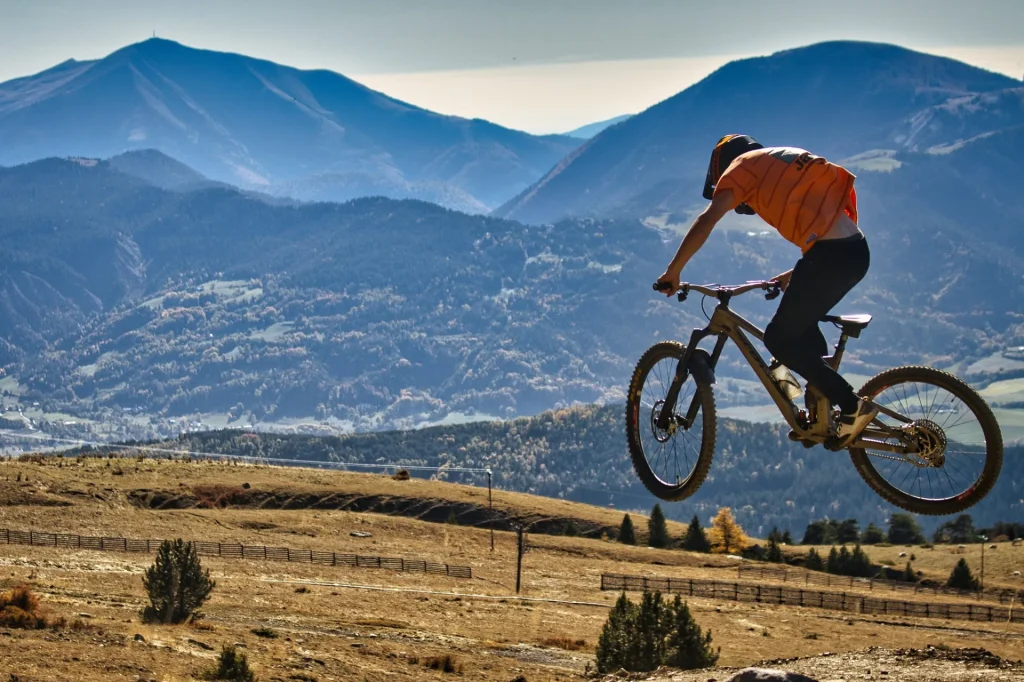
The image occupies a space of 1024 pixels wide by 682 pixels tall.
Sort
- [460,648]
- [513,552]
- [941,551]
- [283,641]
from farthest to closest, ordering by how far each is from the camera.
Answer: [941,551], [513,552], [460,648], [283,641]

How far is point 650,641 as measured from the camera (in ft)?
187

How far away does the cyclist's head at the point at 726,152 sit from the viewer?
51.8 feet

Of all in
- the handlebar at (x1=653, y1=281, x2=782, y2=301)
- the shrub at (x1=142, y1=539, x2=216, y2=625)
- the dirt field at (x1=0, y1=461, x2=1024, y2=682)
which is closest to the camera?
the handlebar at (x1=653, y1=281, x2=782, y2=301)

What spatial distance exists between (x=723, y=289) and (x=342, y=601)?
71.8m

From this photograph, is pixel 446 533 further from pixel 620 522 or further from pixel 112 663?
pixel 112 663

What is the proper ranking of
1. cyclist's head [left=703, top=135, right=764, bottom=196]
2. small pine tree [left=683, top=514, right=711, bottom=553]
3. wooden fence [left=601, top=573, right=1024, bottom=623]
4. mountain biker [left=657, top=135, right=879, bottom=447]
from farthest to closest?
1. small pine tree [left=683, top=514, right=711, bottom=553]
2. wooden fence [left=601, top=573, right=1024, bottom=623]
3. cyclist's head [left=703, top=135, right=764, bottom=196]
4. mountain biker [left=657, top=135, right=879, bottom=447]

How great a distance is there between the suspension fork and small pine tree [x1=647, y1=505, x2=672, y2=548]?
145 meters

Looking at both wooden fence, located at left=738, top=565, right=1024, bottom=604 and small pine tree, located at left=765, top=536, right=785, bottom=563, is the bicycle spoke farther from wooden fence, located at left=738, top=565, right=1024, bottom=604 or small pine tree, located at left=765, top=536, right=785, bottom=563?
small pine tree, located at left=765, top=536, right=785, bottom=563

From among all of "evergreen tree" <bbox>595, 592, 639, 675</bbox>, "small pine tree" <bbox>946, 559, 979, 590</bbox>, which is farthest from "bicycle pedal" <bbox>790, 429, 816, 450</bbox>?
"small pine tree" <bbox>946, 559, 979, 590</bbox>

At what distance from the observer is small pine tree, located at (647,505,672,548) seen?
162625mm

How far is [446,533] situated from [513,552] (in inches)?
430

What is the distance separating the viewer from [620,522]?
179250 millimetres

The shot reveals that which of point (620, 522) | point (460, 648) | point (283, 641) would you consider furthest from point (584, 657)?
point (620, 522)

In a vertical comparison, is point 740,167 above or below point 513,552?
above
